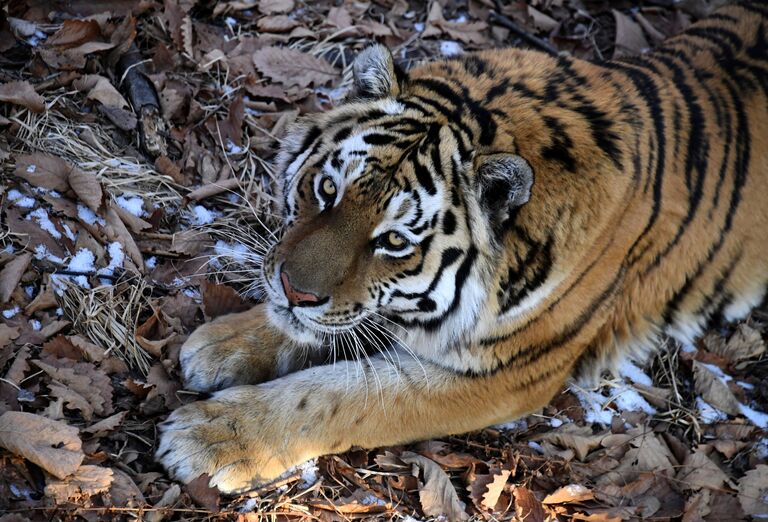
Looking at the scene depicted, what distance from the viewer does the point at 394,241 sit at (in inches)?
93.4

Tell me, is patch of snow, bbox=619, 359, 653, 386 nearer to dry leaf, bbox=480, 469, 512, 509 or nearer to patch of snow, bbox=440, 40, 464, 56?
dry leaf, bbox=480, 469, 512, 509

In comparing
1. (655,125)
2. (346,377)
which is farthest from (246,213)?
(655,125)

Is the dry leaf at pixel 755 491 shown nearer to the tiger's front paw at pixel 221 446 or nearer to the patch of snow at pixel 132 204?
the tiger's front paw at pixel 221 446

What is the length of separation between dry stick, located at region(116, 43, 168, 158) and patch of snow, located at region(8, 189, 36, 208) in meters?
0.58

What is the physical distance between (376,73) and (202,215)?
1.15 metres

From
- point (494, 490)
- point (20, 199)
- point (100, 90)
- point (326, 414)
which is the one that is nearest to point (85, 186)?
point (20, 199)

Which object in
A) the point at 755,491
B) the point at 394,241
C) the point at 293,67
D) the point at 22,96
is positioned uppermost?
the point at 394,241

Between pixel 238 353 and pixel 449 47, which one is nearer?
Answer: pixel 238 353

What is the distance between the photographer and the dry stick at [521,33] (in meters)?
4.34

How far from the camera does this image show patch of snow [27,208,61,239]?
2.85 meters

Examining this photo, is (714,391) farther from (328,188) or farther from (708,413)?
(328,188)

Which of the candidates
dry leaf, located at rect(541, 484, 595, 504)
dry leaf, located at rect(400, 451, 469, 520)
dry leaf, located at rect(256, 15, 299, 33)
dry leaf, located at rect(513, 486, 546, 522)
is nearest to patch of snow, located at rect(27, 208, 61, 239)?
dry leaf, located at rect(400, 451, 469, 520)

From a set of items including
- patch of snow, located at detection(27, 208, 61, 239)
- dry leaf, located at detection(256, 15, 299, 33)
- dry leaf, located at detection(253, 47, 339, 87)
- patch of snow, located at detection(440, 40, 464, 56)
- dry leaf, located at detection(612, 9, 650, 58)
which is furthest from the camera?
dry leaf, located at detection(612, 9, 650, 58)

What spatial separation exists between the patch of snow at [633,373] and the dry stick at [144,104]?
7.39ft
